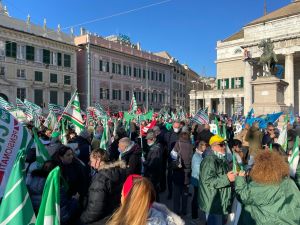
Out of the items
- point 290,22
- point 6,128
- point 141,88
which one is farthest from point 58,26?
point 6,128

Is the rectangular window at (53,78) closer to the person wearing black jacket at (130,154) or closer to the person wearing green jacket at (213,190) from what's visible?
the person wearing black jacket at (130,154)

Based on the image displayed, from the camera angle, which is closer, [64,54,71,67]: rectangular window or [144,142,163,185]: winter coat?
[144,142,163,185]: winter coat

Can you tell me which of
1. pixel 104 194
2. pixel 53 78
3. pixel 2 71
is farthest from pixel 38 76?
pixel 104 194

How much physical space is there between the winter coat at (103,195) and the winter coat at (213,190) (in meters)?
1.06

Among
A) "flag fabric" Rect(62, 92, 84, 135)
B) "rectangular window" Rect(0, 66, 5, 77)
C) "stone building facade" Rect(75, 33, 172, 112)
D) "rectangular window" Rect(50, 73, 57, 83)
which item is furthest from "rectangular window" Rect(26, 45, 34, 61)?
"flag fabric" Rect(62, 92, 84, 135)

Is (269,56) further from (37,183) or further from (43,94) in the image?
(43,94)

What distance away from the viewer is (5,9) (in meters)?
39.9

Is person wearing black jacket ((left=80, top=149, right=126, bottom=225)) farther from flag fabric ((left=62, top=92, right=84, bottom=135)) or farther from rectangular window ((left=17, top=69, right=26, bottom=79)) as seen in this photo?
rectangular window ((left=17, top=69, right=26, bottom=79))

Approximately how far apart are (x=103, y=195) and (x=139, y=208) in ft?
4.49

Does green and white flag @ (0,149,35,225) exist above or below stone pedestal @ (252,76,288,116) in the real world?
below

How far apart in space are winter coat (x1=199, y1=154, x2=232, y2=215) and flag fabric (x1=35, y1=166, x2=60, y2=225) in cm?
218

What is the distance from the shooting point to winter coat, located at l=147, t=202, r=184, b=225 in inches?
88.8

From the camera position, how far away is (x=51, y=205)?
7.80 ft

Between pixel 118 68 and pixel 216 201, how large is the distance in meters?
47.7
